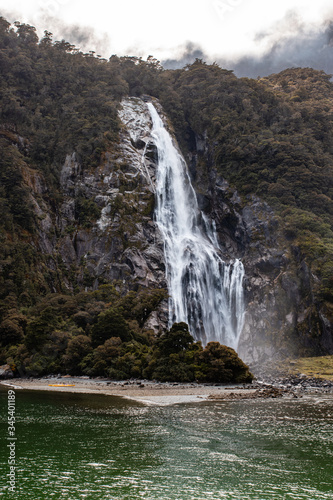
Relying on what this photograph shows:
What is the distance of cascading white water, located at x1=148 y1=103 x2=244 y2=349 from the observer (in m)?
59.8

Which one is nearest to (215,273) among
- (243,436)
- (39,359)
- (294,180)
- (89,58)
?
(294,180)

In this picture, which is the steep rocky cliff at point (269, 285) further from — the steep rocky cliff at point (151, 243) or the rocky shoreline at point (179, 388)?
the rocky shoreline at point (179, 388)

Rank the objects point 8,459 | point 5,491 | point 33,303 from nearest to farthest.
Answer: point 5,491, point 8,459, point 33,303

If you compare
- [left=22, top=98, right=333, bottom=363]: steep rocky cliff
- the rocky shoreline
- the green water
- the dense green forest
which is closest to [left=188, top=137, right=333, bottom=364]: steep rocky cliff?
[left=22, top=98, right=333, bottom=363]: steep rocky cliff

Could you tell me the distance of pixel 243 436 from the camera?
694 inches

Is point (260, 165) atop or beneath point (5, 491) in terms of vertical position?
atop

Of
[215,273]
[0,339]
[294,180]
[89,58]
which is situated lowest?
[0,339]

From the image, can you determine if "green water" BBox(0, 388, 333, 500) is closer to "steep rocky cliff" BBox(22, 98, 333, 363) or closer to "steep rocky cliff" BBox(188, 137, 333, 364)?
"steep rocky cliff" BBox(188, 137, 333, 364)

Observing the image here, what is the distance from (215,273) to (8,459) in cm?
5236

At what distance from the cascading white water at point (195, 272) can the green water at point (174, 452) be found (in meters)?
34.8

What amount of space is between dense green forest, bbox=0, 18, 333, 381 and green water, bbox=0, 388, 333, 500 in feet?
53.7

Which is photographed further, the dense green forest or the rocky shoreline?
the dense green forest

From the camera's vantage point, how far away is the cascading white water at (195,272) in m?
59.8

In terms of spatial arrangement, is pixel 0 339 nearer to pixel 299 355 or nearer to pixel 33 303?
pixel 33 303
